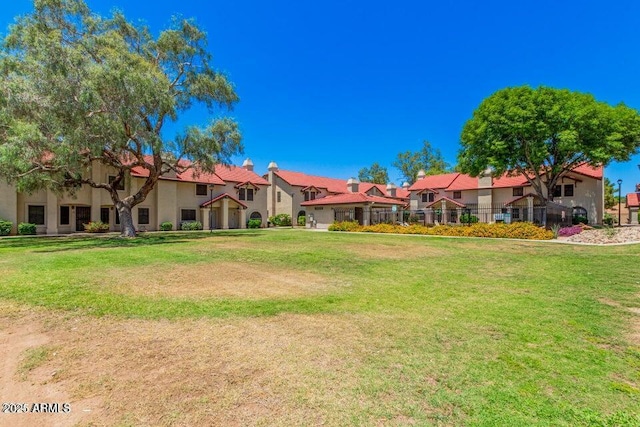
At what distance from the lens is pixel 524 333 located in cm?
470

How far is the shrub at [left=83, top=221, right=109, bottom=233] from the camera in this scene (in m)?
29.0

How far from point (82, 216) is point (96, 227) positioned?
2882mm

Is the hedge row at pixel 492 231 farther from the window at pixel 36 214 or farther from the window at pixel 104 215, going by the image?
the window at pixel 36 214

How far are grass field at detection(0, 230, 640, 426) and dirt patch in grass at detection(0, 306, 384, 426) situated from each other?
0.06ft

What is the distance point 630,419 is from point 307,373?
2.83m

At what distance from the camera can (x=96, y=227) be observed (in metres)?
29.2

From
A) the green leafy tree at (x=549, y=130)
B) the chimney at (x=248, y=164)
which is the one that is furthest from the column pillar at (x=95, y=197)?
the green leafy tree at (x=549, y=130)

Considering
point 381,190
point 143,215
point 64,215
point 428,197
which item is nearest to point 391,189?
point 381,190

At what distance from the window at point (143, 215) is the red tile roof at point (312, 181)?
58.0 feet

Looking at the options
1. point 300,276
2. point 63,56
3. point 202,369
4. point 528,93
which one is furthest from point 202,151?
point 528,93

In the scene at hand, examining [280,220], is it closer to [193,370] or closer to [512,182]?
[512,182]

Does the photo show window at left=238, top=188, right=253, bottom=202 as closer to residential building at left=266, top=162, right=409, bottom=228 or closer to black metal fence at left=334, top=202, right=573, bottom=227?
residential building at left=266, top=162, right=409, bottom=228

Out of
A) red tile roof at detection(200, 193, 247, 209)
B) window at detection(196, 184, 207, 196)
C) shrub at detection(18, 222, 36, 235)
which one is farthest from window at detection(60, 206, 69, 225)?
red tile roof at detection(200, 193, 247, 209)

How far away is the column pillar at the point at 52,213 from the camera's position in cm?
2816
